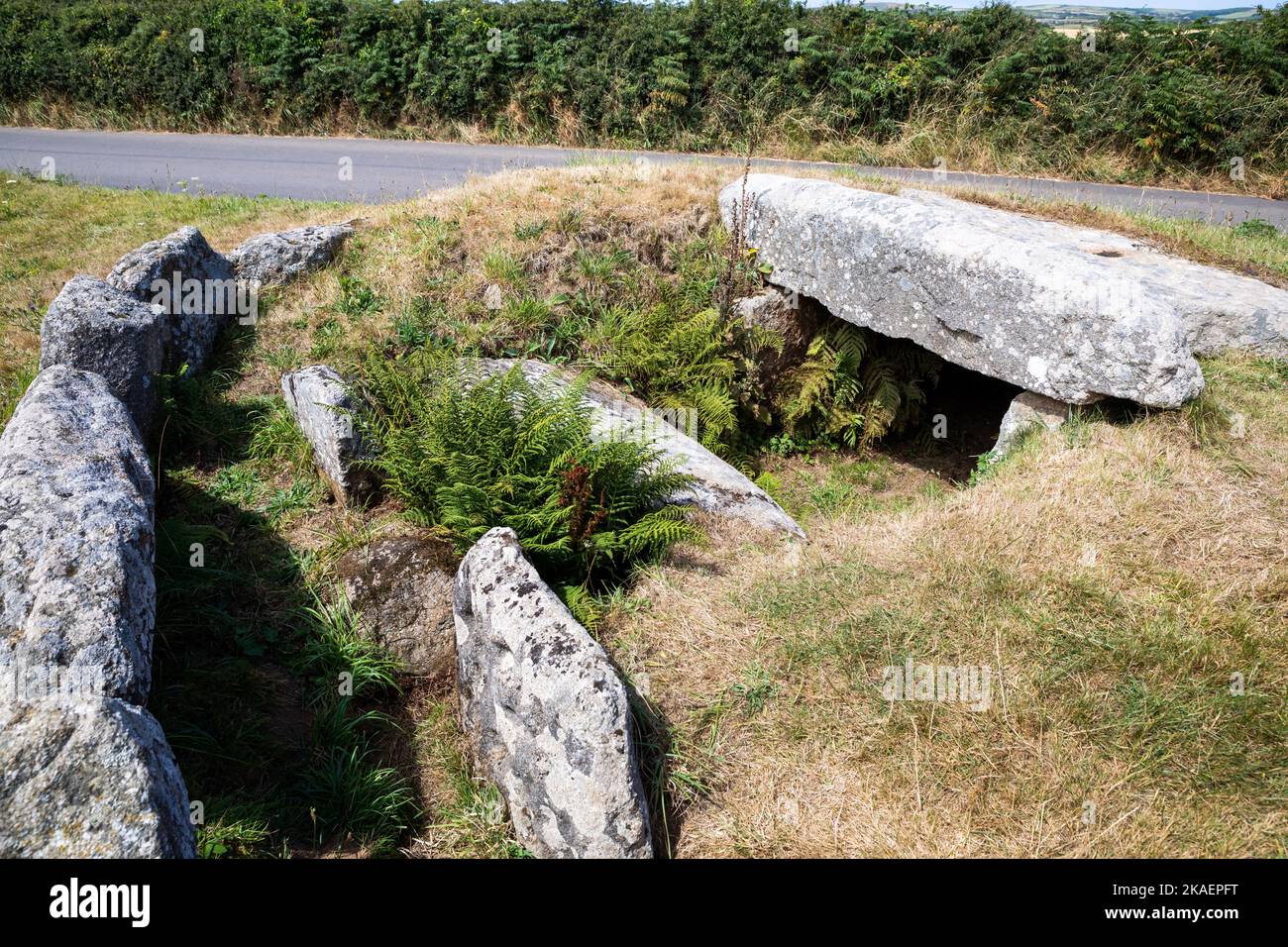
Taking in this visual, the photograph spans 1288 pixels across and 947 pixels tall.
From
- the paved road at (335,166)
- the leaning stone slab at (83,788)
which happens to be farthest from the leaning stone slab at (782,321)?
the leaning stone slab at (83,788)

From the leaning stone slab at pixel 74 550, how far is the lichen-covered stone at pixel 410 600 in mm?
1272

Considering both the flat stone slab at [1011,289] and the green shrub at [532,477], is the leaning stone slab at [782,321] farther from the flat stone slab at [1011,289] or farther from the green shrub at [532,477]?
the green shrub at [532,477]

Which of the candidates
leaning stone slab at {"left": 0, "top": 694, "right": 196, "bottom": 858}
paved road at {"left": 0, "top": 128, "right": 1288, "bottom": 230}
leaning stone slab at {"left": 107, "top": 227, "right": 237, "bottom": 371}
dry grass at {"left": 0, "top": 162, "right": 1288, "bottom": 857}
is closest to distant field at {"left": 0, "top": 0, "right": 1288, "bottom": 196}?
paved road at {"left": 0, "top": 128, "right": 1288, "bottom": 230}

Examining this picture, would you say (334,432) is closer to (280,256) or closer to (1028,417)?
(280,256)

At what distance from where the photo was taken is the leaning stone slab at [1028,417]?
6.21 m

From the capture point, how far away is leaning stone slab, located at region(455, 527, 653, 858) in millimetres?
3600

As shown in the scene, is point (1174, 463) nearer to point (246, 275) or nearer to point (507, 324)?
point (507, 324)

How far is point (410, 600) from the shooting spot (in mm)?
4977

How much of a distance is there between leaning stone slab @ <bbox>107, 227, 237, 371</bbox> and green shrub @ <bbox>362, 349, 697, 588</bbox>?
2355 millimetres

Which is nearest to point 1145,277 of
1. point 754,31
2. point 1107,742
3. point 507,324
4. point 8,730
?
point 1107,742

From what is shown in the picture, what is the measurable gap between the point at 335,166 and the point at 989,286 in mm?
10165

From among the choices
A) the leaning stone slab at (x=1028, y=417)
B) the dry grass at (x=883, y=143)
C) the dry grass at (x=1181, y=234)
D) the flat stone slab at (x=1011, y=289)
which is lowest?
the leaning stone slab at (x=1028, y=417)

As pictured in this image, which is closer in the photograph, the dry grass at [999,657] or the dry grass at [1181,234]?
the dry grass at [999,657]

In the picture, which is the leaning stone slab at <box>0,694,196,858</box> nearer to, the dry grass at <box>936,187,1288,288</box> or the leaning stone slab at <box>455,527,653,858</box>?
the leaning stone slab at <box>455,527,653,858</box>
